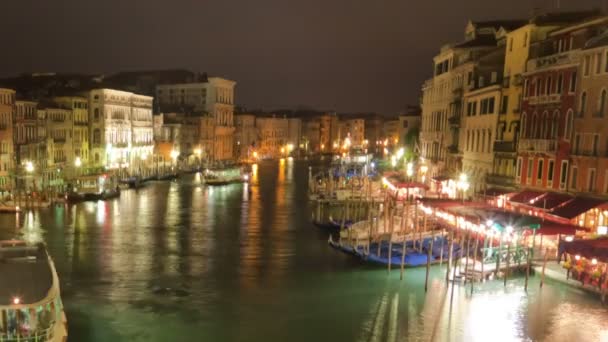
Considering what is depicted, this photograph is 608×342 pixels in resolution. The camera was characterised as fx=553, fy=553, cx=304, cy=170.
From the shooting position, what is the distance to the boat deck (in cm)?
1038

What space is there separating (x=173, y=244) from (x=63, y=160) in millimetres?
20550

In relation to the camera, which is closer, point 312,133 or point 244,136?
point 244,136

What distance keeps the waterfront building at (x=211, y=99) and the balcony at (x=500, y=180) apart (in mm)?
43078

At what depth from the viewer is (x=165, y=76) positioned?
2749 inches

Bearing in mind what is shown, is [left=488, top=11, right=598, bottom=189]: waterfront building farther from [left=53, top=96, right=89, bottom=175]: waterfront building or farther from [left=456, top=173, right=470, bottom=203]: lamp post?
[left=53, top=96, right=89, bottom=175]: waterfront building

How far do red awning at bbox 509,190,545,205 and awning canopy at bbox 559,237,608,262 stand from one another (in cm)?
531

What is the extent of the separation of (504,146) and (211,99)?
152 feet

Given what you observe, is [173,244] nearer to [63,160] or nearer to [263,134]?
[63,160]

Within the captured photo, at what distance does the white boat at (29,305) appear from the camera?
10.2 m

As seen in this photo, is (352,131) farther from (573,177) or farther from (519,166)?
(573,177)

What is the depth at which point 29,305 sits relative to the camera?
33.6 ft

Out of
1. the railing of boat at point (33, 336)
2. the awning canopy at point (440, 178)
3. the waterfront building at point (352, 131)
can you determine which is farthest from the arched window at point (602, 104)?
the waterfront building at point (352, 131)

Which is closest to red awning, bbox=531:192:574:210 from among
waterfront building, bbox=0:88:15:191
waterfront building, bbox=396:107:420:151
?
waterfront building, bbox=0:88:15:191

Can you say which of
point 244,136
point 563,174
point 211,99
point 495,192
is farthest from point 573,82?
point 244,136
